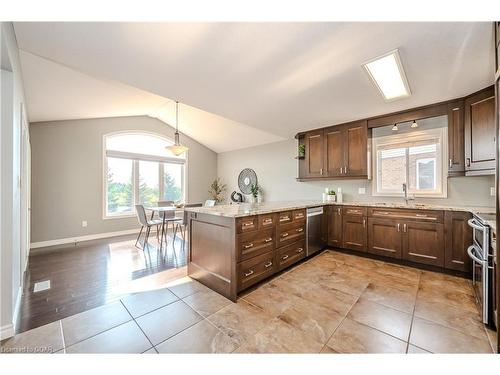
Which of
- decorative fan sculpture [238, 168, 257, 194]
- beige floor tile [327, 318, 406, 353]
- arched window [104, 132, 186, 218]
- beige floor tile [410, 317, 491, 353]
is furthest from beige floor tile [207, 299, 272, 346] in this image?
arched window [104, 132, 186, 218]

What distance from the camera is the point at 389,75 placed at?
220cm

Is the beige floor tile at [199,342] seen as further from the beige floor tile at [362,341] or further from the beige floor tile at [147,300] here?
the beige floor tile at [362,341]

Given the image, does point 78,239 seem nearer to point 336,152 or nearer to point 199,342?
point 199,342

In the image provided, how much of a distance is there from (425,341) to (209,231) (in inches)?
81.2

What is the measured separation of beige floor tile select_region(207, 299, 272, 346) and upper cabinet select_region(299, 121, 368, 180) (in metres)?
2.78

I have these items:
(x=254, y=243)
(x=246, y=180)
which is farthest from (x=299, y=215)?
(x=246, y=180)

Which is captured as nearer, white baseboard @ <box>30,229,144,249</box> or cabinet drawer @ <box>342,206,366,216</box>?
cabinet drawer @ <box>342,206,366,216</box>

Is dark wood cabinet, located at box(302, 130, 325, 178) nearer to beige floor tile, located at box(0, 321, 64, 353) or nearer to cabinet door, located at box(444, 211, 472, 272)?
cabinet door, located at box(444, 211, 472, 272)

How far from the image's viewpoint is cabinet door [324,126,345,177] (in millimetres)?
3709

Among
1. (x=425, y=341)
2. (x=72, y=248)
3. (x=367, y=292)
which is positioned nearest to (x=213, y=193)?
(x=72, y=248)

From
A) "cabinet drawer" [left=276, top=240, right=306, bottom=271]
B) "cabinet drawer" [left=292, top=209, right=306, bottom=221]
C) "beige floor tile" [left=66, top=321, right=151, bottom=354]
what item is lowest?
"beige floor tile" [left=66, top=321, right=151, bottom=354]

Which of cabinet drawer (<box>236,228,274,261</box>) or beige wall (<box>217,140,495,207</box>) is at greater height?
beige wall (<box>217,140,495,207</box>)

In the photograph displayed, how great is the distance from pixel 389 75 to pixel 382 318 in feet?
7.91

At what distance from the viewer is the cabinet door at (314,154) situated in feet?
13.1
